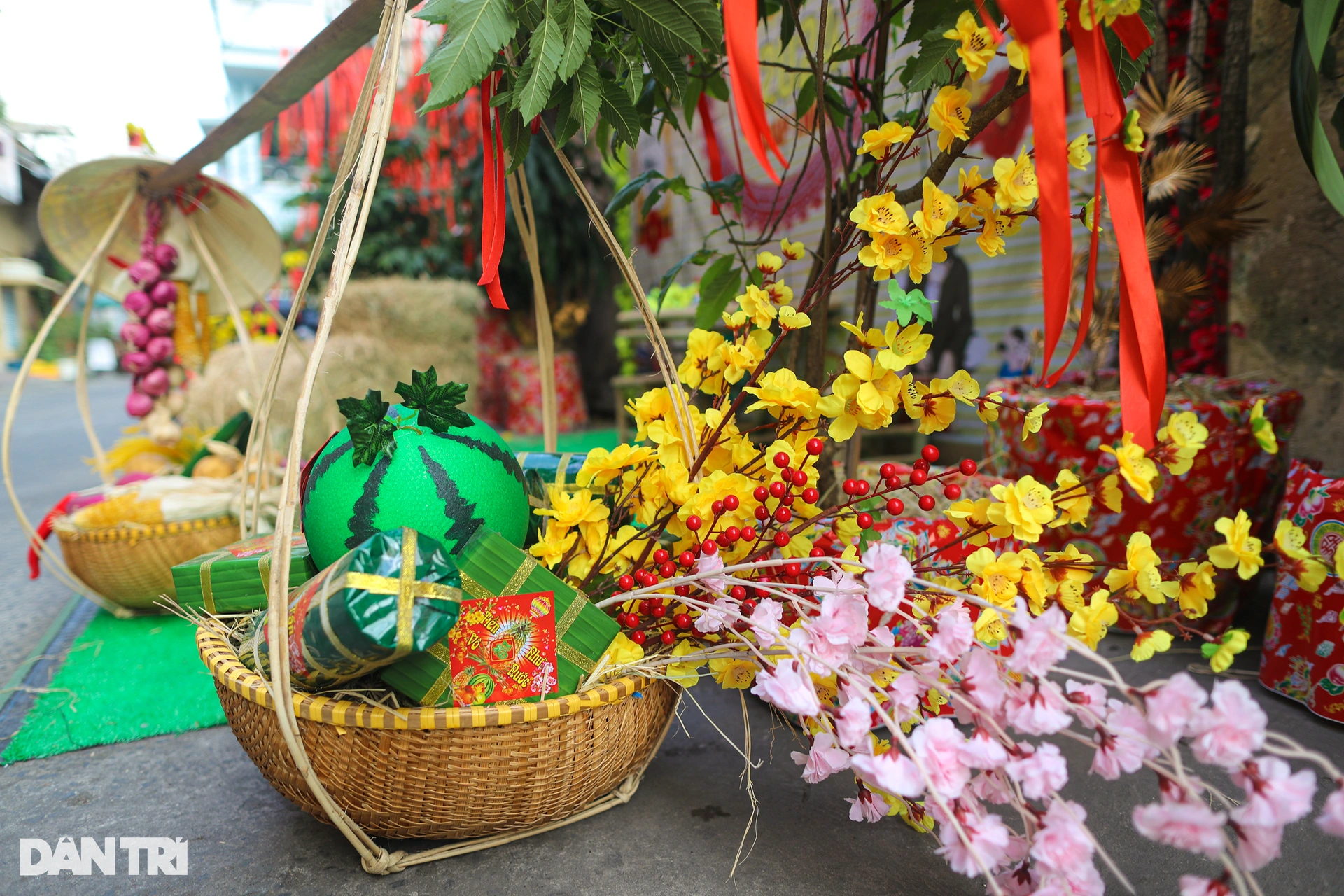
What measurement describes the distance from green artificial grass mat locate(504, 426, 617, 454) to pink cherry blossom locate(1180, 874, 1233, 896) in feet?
13.2

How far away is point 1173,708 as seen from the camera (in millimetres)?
663

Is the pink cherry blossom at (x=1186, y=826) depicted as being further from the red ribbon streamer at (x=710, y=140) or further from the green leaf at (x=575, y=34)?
the red ribbon streamer at (x=710, y=140)

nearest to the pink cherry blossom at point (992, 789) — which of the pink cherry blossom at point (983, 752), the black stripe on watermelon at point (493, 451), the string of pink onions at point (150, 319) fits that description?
the pink cherry blossom at point (983, 752)

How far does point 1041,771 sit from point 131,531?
2.29 meters

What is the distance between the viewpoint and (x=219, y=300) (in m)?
2.90

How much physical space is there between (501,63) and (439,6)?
18cm

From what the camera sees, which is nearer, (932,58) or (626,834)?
(932,58)

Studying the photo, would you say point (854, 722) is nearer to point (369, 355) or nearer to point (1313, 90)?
point (1313, 90)

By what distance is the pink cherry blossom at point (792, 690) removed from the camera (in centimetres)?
80

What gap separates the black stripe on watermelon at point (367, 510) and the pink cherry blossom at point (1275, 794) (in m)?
1.04

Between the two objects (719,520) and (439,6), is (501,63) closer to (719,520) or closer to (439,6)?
(439,6)

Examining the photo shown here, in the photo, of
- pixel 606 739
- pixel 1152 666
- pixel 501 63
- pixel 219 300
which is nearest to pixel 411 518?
pixel 606 739

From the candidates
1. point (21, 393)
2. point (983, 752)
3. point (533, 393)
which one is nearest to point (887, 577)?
point (983, 752)

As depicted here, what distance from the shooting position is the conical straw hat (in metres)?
2.33
